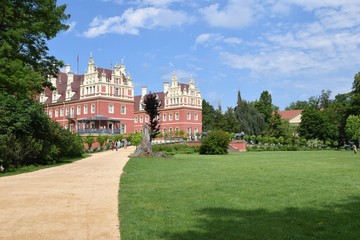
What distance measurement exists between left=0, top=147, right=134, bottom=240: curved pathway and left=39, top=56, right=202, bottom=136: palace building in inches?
1819

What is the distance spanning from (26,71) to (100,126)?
143ft

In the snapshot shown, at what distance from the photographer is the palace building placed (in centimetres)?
6194

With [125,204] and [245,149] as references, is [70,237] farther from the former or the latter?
[245,149]

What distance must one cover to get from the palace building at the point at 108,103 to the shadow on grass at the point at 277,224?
51266 mm

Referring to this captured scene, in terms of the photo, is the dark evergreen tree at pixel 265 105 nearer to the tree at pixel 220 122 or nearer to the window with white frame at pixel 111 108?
the tree at pixel 220 122

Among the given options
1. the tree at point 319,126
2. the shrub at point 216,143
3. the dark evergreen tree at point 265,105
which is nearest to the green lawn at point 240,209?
the shrub at point 216,143

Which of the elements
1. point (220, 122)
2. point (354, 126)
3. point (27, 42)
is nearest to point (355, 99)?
point (354, 126)

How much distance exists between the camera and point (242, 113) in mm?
68125

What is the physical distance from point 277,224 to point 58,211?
4246 mm

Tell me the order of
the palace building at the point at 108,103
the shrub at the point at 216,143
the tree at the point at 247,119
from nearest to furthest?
the shrub at the point at 216,143
the palace building at the point at 108,103
the tree at the point at 247,119

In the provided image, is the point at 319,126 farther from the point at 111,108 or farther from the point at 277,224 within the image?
the point at 277,224

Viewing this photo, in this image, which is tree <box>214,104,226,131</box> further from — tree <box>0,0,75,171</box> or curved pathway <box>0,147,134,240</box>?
curved pathway <box>0,147,134,240</box>

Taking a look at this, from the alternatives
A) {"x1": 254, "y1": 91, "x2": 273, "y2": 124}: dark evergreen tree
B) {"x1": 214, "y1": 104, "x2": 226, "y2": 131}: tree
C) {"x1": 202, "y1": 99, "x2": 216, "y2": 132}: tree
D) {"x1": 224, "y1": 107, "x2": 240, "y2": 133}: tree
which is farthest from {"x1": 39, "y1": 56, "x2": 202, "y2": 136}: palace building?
{"x1": 254, "y1": 91, "x2": 273, "y2": 124}: dark evergreen tree

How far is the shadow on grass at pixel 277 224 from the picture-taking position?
5.43 meters
